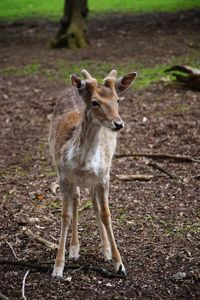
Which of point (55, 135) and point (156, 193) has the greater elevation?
point (55, 135)

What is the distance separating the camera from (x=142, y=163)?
7941 millimetres

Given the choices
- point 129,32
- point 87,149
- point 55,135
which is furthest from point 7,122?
point 129,32

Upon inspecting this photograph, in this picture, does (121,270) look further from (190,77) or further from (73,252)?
(190,77)

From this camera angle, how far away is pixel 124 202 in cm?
668

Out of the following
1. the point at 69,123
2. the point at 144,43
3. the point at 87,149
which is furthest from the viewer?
the point at 144,43

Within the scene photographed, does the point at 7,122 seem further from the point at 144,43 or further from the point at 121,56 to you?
the point at 144,43

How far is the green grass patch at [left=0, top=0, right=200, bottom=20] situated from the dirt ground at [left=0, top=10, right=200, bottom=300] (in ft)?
28.8

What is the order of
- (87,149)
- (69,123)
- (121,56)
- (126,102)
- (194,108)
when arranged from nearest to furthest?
1. (87,149)
2. (69,123)
3. (194,108)
4. (126,102)
5. (121,56)

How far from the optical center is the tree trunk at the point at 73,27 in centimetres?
1645

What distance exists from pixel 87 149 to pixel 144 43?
475 inches

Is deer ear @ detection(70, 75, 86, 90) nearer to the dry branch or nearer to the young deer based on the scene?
the young deer

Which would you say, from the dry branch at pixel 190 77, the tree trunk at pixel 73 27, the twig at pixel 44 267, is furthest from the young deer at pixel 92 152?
the tree trunk at pixel 73 27

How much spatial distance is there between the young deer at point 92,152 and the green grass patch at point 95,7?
57.0 feet

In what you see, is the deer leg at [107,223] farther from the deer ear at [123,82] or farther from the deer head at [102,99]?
the deer ear at [123,82]
